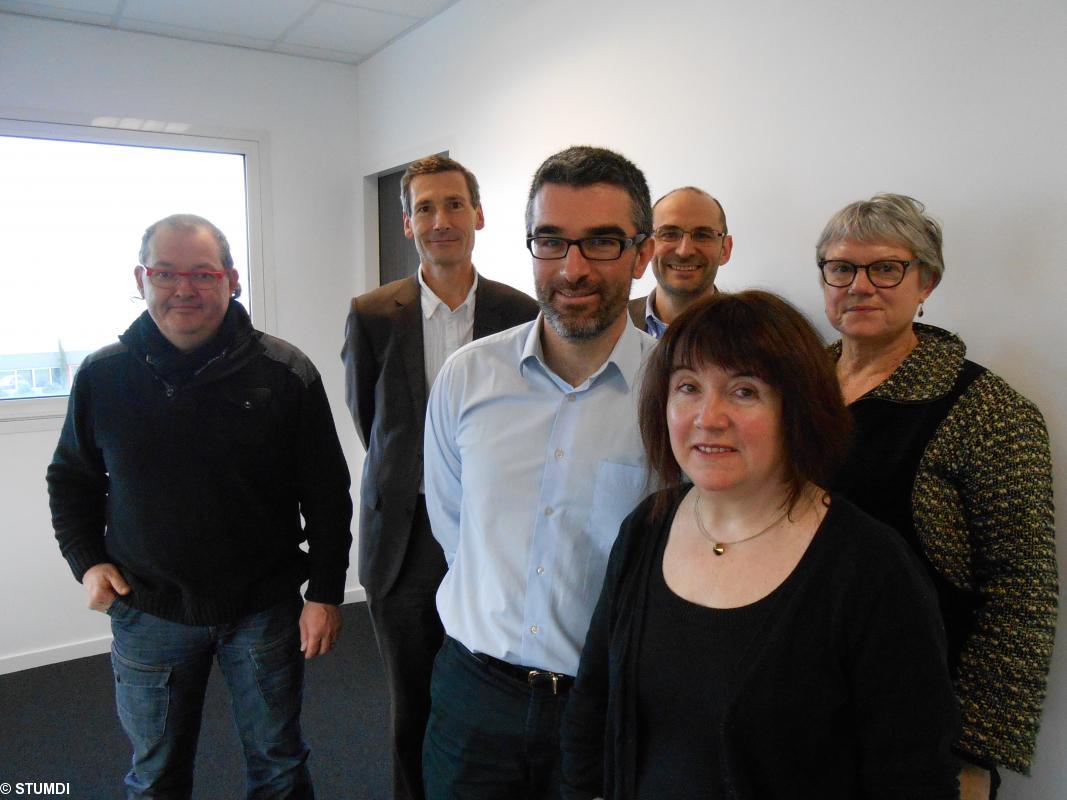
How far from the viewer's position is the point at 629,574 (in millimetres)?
1143

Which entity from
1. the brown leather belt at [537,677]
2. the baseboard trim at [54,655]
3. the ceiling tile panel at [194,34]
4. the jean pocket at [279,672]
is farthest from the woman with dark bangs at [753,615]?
the ceiling tile panel at [194,34]

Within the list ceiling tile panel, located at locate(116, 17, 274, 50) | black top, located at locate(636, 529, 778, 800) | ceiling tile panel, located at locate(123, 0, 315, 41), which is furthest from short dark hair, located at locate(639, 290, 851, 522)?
ceiling tile panel, located at locate(116, 17, 274, 50)

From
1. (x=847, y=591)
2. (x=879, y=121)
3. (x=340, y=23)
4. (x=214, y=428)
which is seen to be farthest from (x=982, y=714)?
(x=340, y=23)

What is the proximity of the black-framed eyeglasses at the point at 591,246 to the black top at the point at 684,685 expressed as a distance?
574 millimetres

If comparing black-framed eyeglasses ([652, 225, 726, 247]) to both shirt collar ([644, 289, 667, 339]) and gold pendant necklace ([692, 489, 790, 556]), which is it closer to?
shirt collar ([644, 289, 667, 339])

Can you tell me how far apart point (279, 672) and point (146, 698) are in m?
0.31

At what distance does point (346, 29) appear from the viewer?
3840 millimetres

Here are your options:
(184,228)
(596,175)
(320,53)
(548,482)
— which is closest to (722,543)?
(548,482)

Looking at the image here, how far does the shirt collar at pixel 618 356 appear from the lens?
1.34 metres

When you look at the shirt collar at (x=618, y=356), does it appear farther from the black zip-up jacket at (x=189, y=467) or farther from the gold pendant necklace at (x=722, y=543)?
the black zip-up jacket at (x=189, y=467)

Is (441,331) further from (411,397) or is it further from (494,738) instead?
(494,738)

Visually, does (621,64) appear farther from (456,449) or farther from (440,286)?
(456,449)

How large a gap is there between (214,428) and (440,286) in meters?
0.80

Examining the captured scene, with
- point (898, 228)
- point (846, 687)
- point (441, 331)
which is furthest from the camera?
point (441, 331)
